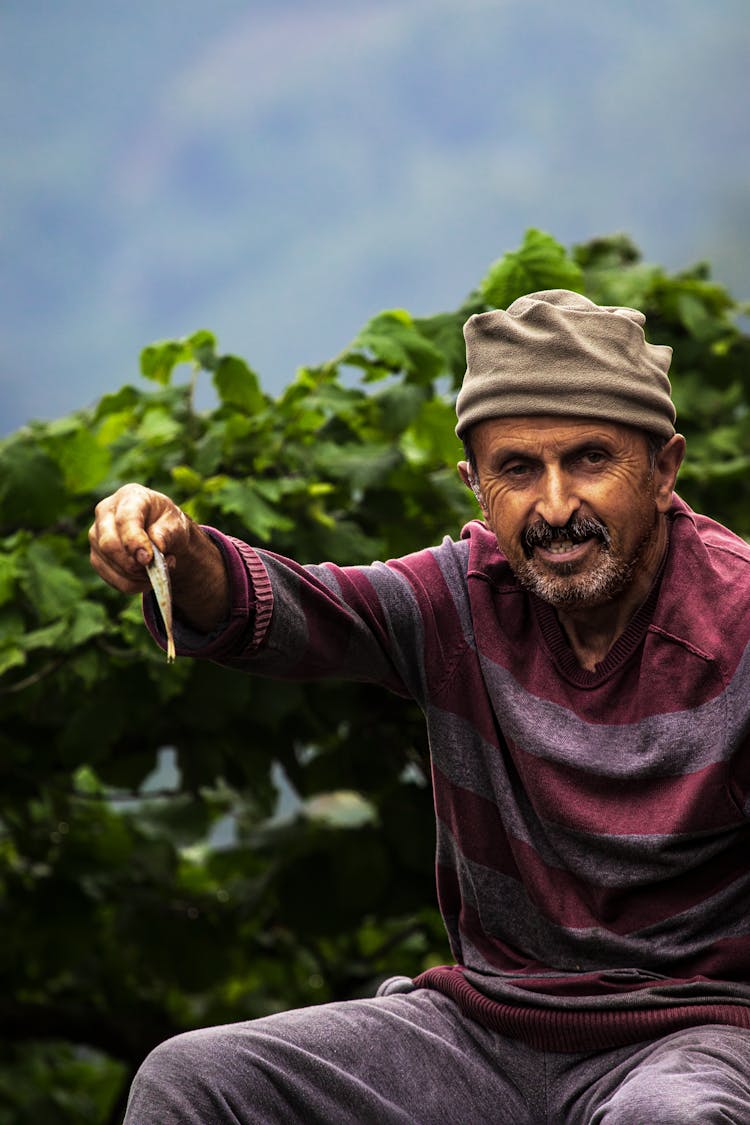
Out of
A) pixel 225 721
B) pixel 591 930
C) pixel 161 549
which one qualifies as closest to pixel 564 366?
pixel 161 549

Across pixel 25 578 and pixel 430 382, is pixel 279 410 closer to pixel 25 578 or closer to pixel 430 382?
pixel 430 382

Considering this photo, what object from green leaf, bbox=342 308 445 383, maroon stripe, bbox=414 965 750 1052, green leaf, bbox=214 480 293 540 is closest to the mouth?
maroon stripe, bbox=414 965 750 1052

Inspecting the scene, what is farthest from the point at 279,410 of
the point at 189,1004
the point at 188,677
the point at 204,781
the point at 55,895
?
the point at 189,1004

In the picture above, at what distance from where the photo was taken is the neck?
1.89m

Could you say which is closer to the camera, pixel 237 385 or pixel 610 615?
pixel 610 615

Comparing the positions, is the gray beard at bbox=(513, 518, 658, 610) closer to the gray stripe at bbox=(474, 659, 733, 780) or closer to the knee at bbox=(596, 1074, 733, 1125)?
the gray stripe at bbox=(474, 659, 733, 780)

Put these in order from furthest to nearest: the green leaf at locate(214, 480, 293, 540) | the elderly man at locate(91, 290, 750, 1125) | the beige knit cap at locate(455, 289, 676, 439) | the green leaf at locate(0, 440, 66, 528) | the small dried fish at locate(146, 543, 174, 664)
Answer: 1. the green leaf at locate(0, 440, 66, 528)
2. the green leaf at locate(214, 480, 293, 540)
3. the beige knit cap at locate(455, 289, 676, 439)
4. the elderly man at locate(91, 290, 750, 1125)
5. the small dried fish at locate(146, 543, 174, 664)

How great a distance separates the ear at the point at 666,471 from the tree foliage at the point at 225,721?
0.76 meters

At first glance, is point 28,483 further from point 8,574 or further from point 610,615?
point 610,615

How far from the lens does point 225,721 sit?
297cm

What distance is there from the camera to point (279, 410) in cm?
285

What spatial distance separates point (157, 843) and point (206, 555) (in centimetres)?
233

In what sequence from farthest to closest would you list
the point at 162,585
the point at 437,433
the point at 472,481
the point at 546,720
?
the point at 437,433
the point at 472,481
the point at 546,720
the point at 162,585

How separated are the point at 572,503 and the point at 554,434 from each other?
0.08 m
